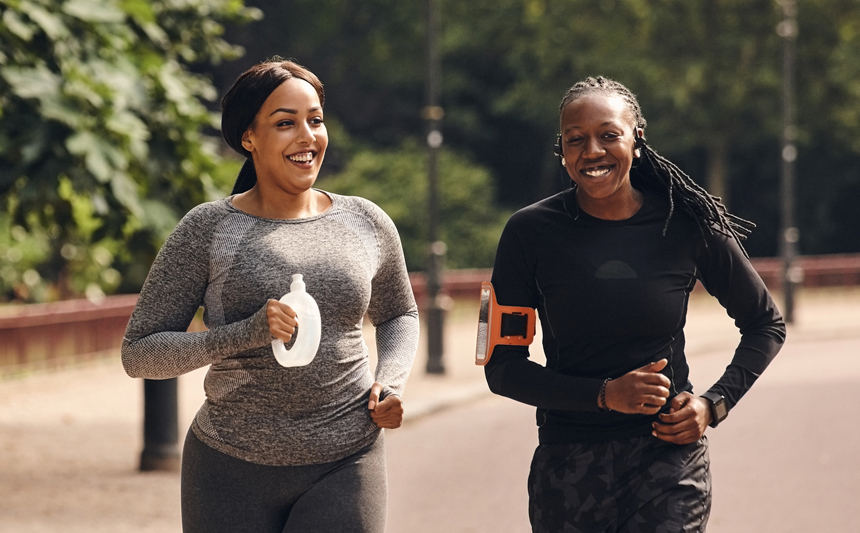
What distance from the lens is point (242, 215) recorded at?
3221 mm

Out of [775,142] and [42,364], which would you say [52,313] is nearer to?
[42,364]

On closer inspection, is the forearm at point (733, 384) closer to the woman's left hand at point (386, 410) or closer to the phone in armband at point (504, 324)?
the phone in armband at point (504, 324)

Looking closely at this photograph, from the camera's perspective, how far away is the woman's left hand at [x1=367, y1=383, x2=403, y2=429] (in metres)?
3.16

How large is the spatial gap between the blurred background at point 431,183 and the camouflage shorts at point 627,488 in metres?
0.83

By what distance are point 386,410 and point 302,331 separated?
30 centimetres


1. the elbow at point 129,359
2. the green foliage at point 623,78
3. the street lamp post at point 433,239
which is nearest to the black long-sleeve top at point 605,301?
the elbow at point 129,359

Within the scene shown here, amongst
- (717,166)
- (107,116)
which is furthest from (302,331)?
(717,166)

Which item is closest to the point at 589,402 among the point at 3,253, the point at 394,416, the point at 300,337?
the point at 394,416

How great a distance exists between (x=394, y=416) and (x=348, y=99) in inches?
1401

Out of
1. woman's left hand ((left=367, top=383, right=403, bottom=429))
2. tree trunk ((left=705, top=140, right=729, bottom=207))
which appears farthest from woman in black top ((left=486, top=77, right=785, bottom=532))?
tree trunk ((left=705, top=140, right=729, bottom=207))

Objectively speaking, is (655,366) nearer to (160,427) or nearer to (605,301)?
(605,301)

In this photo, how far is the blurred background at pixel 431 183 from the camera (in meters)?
7.47

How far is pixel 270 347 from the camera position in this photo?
312 cm

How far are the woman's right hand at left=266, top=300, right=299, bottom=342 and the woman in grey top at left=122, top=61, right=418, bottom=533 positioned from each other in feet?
0.07
